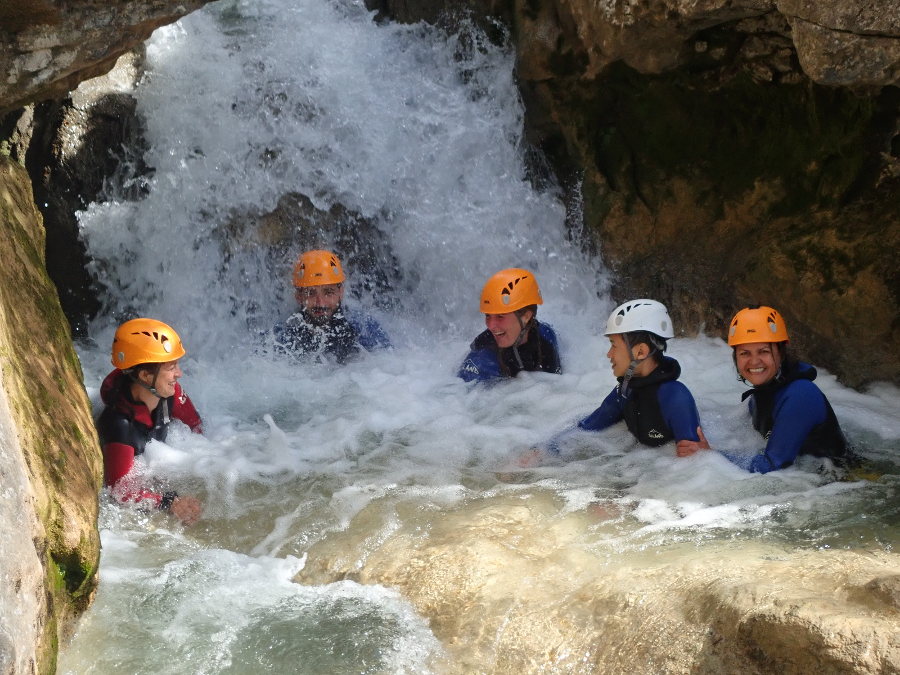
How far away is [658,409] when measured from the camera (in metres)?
5.34

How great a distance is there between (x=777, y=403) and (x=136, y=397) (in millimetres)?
3747

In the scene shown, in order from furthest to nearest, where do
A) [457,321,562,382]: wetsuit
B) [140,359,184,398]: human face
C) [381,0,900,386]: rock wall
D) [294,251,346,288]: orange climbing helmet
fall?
1. [294,251,346,288]: orange climbing helmet
2. [457,321,562,382]: wetsuit
3. [381,0,900,386]: rock wall
4. [140,359,184,398]: human face

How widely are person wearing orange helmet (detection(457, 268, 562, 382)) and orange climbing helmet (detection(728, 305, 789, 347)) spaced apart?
6.00 ft

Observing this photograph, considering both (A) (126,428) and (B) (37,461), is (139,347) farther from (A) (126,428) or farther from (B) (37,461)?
(B) (37,461)

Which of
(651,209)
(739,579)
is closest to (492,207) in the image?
(651,209)

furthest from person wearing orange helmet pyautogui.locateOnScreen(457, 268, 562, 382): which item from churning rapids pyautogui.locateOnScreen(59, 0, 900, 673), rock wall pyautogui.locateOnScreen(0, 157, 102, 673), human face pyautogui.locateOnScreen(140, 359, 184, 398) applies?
rock wall pyautogui.locateOnScreen(0, 157, 102, 673)

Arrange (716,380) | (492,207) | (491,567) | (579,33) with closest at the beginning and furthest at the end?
(491,567), (716,380), (579,33), (492,207)

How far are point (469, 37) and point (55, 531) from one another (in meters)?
6.93

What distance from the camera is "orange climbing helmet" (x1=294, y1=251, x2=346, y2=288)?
7.56 m

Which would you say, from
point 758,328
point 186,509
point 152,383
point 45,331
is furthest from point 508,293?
point 45,331

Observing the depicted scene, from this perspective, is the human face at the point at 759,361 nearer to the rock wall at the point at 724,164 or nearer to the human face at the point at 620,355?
the human face at the point at 620,355

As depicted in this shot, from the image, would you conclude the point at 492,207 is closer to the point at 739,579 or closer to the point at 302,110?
the point at 302,110

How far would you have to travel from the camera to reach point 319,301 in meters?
7.58

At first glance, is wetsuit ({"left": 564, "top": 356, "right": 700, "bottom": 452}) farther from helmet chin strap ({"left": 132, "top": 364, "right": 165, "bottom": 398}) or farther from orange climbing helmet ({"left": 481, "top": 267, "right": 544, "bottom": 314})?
helmet chin strap ({"left": 132, "top": 364, "right": 165, "bottom": 398})
